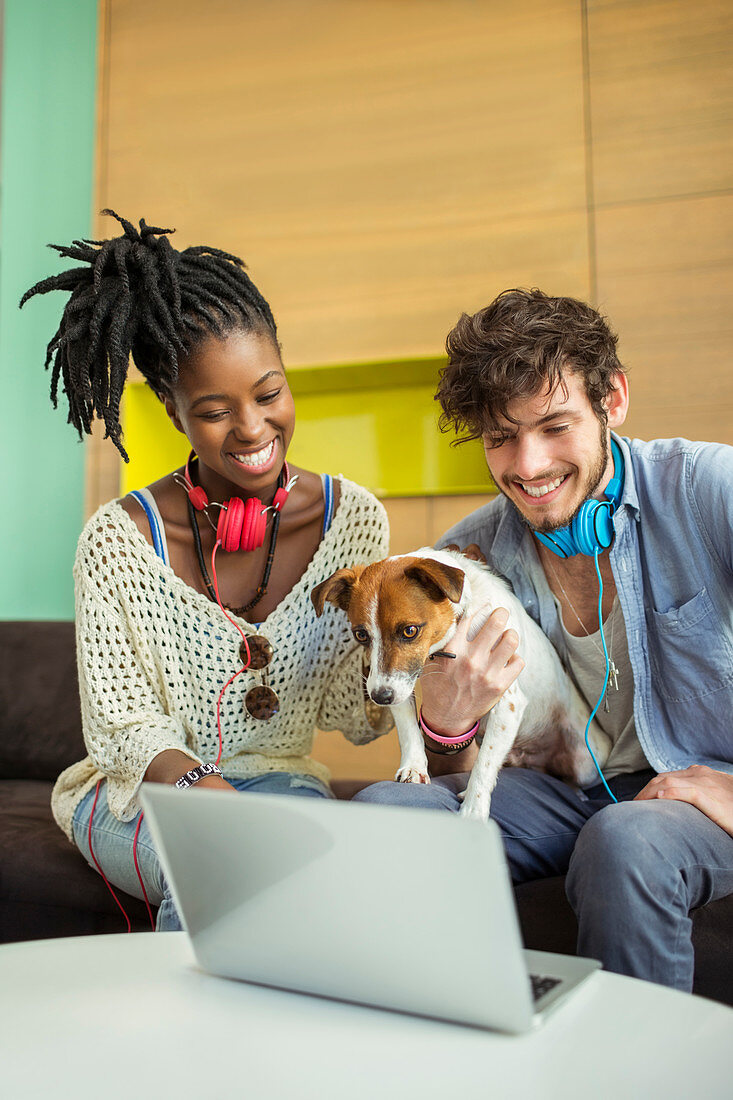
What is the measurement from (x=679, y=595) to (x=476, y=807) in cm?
52

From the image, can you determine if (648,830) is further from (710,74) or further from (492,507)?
(710,74)

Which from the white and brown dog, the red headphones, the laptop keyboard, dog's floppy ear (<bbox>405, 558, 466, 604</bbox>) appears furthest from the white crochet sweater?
the laptop keyboard

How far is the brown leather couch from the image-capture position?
1.52 m

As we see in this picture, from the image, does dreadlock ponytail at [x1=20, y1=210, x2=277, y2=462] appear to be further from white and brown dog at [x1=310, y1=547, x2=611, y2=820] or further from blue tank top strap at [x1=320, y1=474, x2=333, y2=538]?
white and brown dog at [x1=310, y1=547, x2=611, y2=820]

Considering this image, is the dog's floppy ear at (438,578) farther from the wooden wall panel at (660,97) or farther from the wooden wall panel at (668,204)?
the wooden wall panel at (660,97)

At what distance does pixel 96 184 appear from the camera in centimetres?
402

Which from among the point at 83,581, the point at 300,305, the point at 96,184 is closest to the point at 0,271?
the point at 96,184

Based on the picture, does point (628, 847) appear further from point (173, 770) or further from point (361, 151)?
point (361, 151)

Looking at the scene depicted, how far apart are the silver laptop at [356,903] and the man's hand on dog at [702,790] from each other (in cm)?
57

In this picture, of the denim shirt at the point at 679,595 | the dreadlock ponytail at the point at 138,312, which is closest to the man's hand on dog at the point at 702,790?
the denim shirt at the point at 679,595

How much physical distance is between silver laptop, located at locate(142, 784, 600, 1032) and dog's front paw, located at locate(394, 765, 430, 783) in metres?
0.78

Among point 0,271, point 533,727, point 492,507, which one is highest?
point 0,271

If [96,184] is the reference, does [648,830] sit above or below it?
below

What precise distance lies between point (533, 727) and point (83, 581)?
3.11ft
